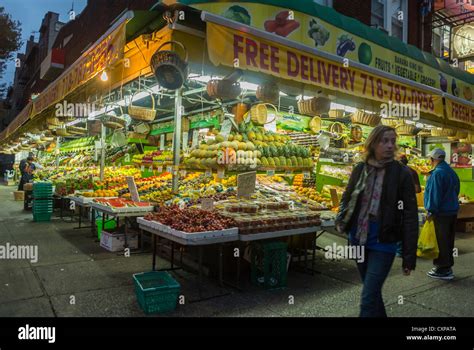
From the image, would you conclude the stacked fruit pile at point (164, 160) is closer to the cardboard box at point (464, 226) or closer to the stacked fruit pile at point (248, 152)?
the stacked fruit pile at point (248, 152)

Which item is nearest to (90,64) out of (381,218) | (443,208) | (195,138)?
(195,138)

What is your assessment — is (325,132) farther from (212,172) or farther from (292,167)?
(212,172)

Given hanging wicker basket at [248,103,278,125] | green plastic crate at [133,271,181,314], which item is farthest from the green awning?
green plastic crate at [133,271,181,314]

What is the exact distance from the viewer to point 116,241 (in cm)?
716

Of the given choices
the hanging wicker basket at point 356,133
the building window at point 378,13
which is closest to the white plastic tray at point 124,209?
the hanging wicker basket at point 356,133

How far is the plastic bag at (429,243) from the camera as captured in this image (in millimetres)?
5926

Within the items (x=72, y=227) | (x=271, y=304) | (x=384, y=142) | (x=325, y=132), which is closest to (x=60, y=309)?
(x=271, y=304)

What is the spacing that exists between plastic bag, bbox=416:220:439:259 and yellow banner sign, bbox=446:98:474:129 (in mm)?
3599

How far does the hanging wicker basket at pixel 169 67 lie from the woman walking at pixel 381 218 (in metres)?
2.73

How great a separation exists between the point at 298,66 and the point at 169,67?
77.4 inches

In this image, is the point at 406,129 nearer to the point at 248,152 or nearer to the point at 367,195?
the point at 248,152

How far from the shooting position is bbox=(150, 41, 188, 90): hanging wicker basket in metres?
4.79

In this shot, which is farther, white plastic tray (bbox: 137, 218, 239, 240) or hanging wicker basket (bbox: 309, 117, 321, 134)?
hanging wicker basket (bbox: 309, 117, 321, 134)

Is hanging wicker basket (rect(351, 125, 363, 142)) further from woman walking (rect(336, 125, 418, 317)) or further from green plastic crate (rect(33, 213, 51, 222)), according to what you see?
green plastic crate (rect(33, 213, 51, 222))
